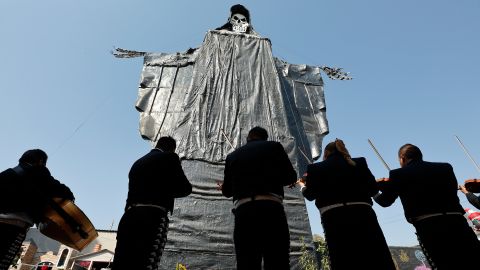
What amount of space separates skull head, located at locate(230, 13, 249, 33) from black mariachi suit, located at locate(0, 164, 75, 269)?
1005cm

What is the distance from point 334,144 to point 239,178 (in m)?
1.13

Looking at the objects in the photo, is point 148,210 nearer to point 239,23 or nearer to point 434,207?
point 434,207

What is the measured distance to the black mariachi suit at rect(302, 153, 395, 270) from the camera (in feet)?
8.35

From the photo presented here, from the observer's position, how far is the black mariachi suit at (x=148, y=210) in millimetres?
2791

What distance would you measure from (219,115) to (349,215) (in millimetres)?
6457

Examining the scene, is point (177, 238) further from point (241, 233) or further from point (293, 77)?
point (293, 77)

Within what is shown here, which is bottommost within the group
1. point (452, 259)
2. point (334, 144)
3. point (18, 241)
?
point (452, 259)

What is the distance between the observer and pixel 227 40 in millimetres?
10977

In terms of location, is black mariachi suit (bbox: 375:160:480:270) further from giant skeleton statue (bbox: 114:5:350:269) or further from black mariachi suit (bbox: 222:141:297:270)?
giant skeleton statue (bbox: 114:5:350:269)

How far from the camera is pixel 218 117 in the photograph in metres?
8.75

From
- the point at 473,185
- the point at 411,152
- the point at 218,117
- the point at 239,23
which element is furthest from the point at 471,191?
the point at 239,23

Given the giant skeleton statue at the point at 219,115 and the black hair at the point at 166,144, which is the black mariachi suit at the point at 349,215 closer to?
the black hair at the point at 166,144

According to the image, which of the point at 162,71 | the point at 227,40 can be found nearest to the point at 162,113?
the point at 162,71

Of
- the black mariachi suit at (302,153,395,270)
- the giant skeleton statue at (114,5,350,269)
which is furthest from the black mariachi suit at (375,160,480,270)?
the giant skeleton statue at (114,5,350,269)
